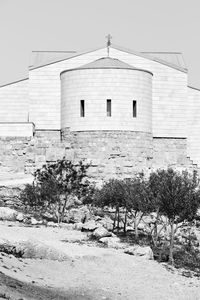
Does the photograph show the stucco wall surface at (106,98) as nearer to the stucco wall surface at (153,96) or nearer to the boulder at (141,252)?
the stucco wall surface at (153,96)

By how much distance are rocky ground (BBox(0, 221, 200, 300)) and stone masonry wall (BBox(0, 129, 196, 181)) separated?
22665 mm

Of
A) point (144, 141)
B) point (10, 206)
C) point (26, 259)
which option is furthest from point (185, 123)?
point (26, 259)

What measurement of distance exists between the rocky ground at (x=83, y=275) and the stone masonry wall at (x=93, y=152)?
74.4 feet

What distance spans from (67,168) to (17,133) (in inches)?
396

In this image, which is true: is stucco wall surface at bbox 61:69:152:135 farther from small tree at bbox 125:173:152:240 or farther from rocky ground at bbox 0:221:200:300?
rocky ground at bbox 0:221:200:300

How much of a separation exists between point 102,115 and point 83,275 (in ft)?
Result: 94.2

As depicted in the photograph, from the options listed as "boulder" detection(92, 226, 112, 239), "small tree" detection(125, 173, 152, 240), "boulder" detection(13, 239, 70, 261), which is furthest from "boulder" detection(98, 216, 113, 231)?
"boulder" detection(13, 239, 70, 261)

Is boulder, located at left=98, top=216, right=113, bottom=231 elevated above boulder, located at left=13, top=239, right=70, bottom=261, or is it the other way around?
boulder, located at left=13, top=239, right=70, bottom=261

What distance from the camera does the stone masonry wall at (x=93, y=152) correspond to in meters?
52.9

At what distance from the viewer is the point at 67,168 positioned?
45.2 metres

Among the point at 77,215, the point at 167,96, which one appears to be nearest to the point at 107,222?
the point at 77,215

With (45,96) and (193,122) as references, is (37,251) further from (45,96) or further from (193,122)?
(193,122)

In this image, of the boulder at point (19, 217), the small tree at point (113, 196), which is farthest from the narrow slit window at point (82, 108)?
the boulder at point (19, 217)

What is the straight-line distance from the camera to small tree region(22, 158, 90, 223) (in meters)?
42.6
